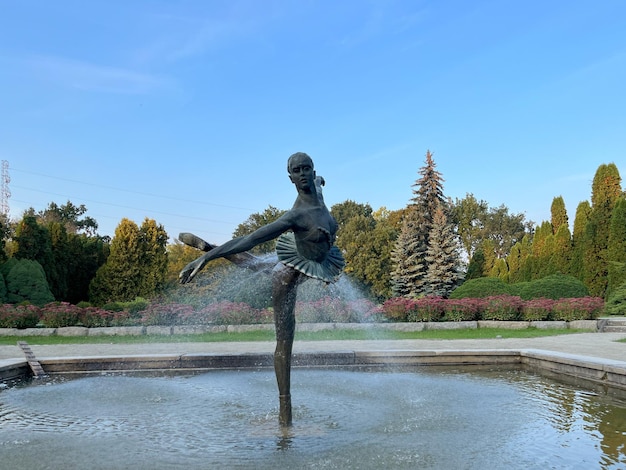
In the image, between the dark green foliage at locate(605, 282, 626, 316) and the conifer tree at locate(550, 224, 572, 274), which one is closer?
the dark green foliage at locate(605, 282, 626, 316)

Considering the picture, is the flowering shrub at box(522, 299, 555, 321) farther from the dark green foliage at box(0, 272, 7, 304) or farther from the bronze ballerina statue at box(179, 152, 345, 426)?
the dark green foliage at box(0, 272, 7, 304)

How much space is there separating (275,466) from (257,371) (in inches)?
192

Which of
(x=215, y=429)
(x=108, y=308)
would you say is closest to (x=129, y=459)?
(x=215, y=429)

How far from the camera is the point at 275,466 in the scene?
3664 mm

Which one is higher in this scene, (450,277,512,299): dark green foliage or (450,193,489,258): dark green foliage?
(450,193,489,258): dark green foliage

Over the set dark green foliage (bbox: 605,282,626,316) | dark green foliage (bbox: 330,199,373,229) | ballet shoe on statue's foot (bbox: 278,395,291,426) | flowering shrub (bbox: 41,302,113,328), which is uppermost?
dark green foliage (bbox: 330,199,373,229)

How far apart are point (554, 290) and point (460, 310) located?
4.92m

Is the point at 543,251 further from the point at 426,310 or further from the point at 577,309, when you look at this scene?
the point at 426,310

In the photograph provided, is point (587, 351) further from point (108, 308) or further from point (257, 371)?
point (108, 308)

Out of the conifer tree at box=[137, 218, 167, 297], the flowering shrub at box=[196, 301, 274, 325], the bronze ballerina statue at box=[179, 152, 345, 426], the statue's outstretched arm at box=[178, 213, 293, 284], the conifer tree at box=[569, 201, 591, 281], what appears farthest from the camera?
the conifer tree at box=[137, 218, 167, 297]

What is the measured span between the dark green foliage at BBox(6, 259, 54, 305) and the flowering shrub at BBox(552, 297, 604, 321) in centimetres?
2123

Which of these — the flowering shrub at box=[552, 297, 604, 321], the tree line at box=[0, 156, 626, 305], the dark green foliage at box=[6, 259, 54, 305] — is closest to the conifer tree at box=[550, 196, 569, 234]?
the tree line at box=[0, 156, 626, 305]

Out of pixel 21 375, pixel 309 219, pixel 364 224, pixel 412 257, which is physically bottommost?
pixel 21 375

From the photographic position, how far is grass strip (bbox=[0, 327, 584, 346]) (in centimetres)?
1389
